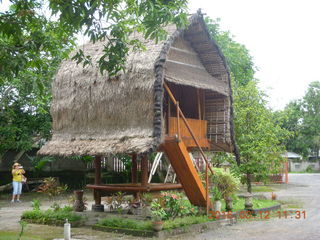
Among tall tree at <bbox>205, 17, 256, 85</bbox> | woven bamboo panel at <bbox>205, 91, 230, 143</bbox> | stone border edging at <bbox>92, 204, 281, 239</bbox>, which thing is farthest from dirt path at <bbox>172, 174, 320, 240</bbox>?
tall tree at <bbox>205, 17, 256, 85</bbox>

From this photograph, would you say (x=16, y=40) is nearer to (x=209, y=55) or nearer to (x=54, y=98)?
(x=54, y=98)

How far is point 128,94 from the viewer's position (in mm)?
12094

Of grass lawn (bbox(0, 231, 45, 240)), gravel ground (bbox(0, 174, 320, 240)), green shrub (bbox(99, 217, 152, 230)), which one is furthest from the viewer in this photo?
green shrub (bbox(99, 217, 152, 230))

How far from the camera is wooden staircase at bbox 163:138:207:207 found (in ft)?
38.4

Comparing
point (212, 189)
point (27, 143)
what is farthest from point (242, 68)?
point (212, 189)

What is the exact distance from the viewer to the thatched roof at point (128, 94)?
37.7 feet

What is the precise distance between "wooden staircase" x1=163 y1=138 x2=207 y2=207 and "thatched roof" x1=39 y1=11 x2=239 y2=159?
2.34ft

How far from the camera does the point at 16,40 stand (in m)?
9.23

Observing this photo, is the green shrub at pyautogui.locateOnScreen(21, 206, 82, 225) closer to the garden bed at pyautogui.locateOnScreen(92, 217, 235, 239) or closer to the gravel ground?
the gravel ground

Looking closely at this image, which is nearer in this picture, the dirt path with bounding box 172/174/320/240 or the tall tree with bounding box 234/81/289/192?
the dirt path with bounding box 172/174/320/240

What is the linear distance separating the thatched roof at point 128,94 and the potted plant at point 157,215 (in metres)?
1.54

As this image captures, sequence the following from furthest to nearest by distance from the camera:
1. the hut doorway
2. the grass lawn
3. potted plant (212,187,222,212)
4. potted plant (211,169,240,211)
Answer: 1. potted plant (211,169,240,211)
2. potted plant (212,187,222,212)
3. the hut doorway
4. the grass lawn

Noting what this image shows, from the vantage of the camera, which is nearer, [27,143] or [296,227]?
[296,227]

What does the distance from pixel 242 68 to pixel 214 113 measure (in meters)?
16.3
